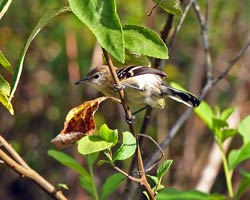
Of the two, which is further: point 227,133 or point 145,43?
point 227,133

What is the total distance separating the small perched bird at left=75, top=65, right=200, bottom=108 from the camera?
2842 millimetres

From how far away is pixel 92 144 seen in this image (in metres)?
2.10

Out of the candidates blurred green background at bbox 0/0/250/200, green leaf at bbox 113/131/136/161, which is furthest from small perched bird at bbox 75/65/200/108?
blurred green background at bbox 0/0/250/200

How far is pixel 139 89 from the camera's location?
3057mm

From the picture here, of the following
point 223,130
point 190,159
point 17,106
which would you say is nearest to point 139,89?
point 223,130

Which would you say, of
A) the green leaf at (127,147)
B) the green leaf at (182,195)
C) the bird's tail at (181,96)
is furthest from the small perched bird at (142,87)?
the green leaf at (127,147)

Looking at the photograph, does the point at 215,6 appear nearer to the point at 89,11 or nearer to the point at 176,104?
the point at 176,104

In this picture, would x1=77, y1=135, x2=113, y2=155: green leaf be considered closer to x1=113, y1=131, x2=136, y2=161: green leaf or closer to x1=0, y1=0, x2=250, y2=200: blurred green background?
x1=113, y1=131, x2=136, y2=161: green leaf

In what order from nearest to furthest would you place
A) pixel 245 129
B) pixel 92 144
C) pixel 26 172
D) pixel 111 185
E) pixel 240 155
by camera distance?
pixel 92 144, pixel 26 172, pixel 111 185, pixel 240 155, pixel 245 129

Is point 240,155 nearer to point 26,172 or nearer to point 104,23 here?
point 26,172

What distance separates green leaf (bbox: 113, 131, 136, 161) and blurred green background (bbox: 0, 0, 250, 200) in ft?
11.6

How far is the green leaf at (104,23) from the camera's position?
1759mm

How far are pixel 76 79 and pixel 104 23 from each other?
4438 millimetres

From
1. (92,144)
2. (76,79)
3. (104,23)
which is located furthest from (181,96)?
(76,79)
